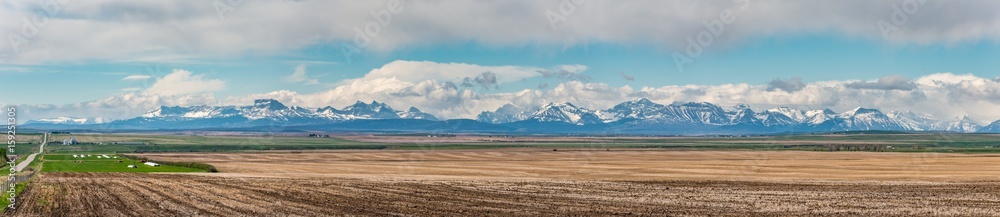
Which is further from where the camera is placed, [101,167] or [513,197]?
[101,167]

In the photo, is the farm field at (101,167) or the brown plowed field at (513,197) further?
the farm field at (101,167)

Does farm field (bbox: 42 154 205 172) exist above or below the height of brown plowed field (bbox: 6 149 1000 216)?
above

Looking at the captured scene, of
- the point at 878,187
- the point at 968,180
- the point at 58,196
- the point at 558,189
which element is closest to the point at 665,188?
the point at 558,189

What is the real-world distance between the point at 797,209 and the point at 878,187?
20638 millimetres

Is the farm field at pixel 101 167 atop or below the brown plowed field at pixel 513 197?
atop

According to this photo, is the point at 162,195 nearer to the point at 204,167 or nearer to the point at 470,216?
the point at 470,216

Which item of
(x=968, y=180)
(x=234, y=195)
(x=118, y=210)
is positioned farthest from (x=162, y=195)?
(x=968, y=180)

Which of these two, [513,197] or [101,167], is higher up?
[101,167]

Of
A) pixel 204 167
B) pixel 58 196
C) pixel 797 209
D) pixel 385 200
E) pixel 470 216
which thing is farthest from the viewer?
pixel 204 167

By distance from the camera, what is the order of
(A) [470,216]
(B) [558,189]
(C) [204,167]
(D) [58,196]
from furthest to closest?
(C) [204,167] < (B) [558,189] < (D) [58,196] < (A) [470,216]

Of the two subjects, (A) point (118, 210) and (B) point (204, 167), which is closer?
(A) point (118, 210)

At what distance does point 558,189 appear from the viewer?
193 ft

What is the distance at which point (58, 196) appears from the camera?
175ft

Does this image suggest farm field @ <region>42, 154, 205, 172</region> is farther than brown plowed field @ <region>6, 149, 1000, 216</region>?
Yes
